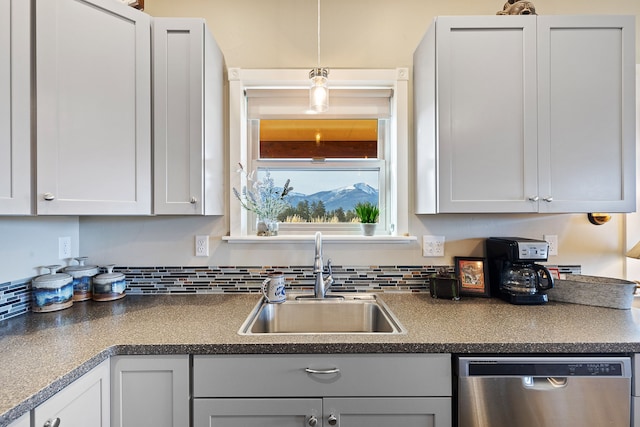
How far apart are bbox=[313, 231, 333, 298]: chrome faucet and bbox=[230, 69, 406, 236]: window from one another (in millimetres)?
284

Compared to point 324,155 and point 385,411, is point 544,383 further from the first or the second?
point 324,155

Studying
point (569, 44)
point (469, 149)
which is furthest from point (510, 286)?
point (569, 44)

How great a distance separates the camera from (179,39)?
1.39 meters

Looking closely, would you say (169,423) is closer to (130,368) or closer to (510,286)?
(130,368)

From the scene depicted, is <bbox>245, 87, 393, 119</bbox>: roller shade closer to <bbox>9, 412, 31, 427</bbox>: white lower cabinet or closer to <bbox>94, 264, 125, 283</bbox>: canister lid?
<bbox>94, 264, 125, 283</bbox>: canister lid

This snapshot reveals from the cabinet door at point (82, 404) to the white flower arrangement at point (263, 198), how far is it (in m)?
0.95

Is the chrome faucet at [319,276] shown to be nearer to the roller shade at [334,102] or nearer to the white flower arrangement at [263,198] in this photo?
the white flower arrangement at [263,198]

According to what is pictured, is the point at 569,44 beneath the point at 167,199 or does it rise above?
above

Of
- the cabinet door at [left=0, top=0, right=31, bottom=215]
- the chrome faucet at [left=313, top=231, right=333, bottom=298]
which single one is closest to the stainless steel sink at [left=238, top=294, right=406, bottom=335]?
the chrome faucet at [left=313, top=231, right=333, bottom=298]

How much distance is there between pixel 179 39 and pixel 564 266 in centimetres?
241

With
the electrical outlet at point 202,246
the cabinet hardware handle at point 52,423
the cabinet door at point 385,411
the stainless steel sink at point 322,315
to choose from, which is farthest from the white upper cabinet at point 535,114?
the cabinet hardware handle at point 52,423

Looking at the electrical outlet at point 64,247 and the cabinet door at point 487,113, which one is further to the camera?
the electrical outlet at point 64,247

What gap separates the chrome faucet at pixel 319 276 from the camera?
155 centimetres

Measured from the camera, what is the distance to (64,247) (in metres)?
1.56
